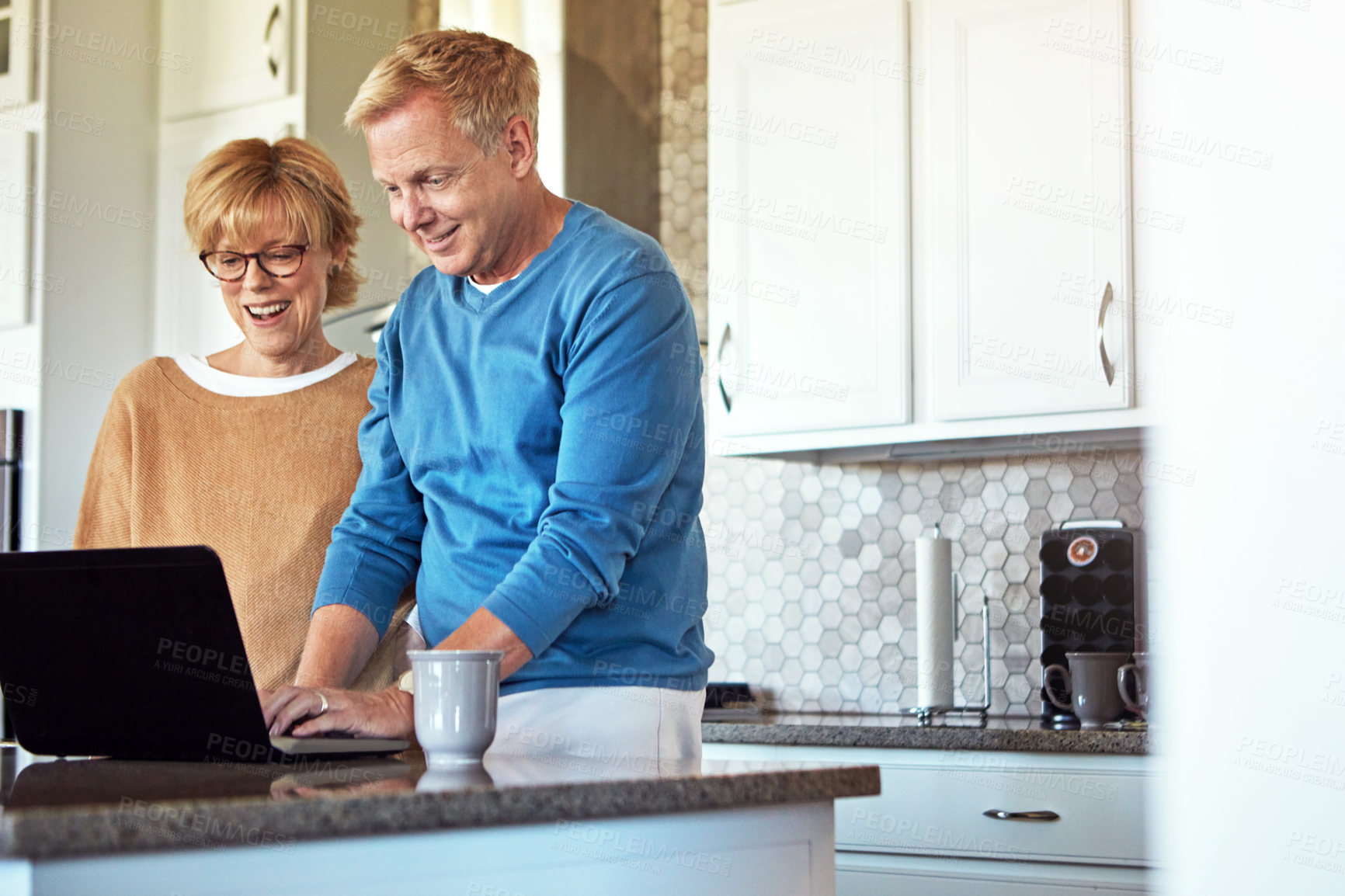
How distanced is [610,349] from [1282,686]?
0.90m

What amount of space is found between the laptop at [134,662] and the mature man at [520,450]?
13 cm

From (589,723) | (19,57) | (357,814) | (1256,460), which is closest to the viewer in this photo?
(1256,460)

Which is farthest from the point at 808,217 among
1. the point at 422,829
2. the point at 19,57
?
the point at 422,829

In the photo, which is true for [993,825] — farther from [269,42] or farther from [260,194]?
[269,42]

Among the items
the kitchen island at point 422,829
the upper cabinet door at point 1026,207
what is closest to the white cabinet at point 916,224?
the upper cabinet door at point 1026,207

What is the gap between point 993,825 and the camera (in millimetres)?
2125

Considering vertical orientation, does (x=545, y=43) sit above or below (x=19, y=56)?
below

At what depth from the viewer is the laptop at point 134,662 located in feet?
3.30

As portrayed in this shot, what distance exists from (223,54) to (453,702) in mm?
2376

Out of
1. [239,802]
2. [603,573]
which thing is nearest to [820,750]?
[603,573]

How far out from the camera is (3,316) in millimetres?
2865

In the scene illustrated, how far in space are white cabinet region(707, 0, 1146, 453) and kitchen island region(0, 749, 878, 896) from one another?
145 cm

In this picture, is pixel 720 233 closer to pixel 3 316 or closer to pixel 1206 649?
pixel 3 316

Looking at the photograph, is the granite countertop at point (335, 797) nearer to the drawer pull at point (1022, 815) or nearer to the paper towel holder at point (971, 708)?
the drawer pull at point (1022, 815)
